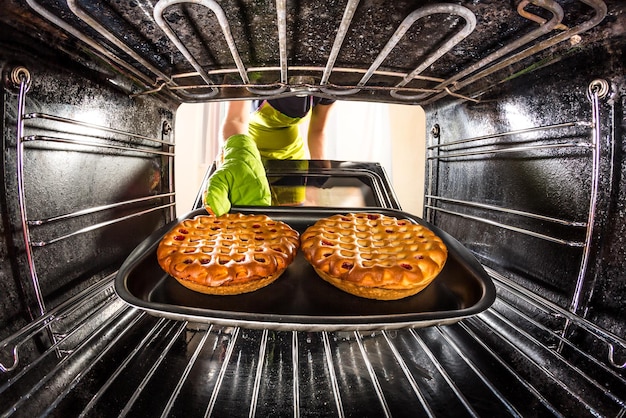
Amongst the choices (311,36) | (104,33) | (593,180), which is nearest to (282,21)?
(311,36)

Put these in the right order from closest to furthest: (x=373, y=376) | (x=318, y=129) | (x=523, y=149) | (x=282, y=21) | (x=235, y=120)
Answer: (x=282, y=21) → (x=373, y=376) → (x=523, y=149) → (x=235, y=120) → (x=318, y=129)

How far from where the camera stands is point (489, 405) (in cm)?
67

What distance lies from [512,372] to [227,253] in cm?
72

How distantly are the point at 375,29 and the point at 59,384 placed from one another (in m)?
0.97

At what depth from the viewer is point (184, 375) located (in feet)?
2.39

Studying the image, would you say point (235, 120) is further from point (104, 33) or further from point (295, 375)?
point (295, 375)

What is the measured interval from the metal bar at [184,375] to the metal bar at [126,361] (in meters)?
0.12

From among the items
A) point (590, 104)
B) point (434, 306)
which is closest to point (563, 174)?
point (590, 104)

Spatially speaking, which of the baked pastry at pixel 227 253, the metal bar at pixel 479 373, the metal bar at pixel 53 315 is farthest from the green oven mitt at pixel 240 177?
the metal bar at pixel 479 373

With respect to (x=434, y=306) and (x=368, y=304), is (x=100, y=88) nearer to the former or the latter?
(x=368, y=304)

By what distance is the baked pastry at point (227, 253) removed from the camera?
84 centimetres

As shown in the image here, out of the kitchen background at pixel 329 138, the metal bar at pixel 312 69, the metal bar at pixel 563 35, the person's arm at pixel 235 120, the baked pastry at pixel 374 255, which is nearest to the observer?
the metal bar at pixel 563 35

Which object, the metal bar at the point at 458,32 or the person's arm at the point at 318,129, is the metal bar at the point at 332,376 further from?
Answer: the person's arm at the point at 318,129

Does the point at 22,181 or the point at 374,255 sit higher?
the point at 22,181
